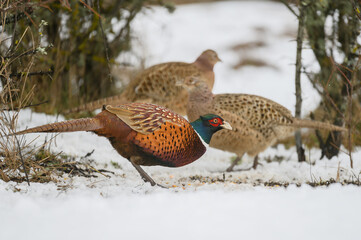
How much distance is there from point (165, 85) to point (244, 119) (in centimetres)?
141

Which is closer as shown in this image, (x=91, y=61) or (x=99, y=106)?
(x=99, y=106)

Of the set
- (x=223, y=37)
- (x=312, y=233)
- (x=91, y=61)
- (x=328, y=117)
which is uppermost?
(x=223, y=37)

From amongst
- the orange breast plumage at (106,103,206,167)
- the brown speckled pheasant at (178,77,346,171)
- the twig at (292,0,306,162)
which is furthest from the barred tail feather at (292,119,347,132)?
the orange breast plumage at (106,103,206,167)

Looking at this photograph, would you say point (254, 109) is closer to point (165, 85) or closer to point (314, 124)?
point (314, 124)

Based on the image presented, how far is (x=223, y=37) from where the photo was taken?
1469 centimetres

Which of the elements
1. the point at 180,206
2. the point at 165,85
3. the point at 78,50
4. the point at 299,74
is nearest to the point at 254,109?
the point at 299,74

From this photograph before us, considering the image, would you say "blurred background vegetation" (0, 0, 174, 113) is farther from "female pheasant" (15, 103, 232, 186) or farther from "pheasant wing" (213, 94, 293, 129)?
"female pheasant" (15, 103, 232, 186)

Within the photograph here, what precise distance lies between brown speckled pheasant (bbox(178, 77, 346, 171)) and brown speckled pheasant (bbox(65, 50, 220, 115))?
89cm

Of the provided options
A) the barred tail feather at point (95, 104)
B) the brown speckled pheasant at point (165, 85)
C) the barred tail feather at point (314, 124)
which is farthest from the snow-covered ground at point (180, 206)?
the brown speckled pheasant at point (165, 85)

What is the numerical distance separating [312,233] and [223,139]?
6.43 ft

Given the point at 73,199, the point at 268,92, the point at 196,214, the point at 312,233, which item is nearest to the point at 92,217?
the point at 73,199

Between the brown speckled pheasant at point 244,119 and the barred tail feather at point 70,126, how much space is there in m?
1.50

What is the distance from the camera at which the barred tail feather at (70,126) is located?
9.48 ft

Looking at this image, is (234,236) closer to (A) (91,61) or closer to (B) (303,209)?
(B) (303,209)
